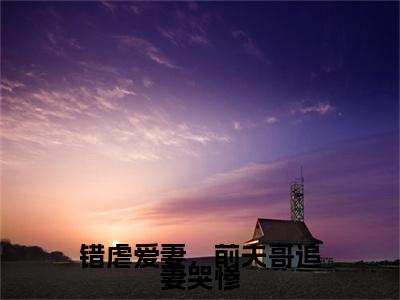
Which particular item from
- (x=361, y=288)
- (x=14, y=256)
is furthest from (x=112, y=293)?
(x=14, y=256)

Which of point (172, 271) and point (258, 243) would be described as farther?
point (258, 243)

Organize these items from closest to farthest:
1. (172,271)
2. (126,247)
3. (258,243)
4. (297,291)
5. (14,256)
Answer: (172,271) < (297,291) < (126,247) < (258,243) < (14,256)

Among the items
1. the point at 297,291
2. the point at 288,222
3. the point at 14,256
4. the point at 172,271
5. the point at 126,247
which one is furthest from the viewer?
the point at 14,256

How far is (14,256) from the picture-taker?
83875mm

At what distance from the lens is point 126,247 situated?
1049 inches

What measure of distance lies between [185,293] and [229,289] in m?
3.22

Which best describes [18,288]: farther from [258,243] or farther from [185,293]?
[258,243]

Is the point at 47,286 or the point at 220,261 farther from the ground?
the point at 220,261

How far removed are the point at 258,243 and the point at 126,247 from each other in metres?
26.5


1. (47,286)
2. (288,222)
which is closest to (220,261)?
(47,286)

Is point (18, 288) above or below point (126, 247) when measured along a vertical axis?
below

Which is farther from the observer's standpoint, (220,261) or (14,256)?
(14,256)

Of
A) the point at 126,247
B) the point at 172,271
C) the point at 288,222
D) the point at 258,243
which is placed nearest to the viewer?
the point at 172,271

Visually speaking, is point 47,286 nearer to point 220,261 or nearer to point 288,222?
point 220,261
